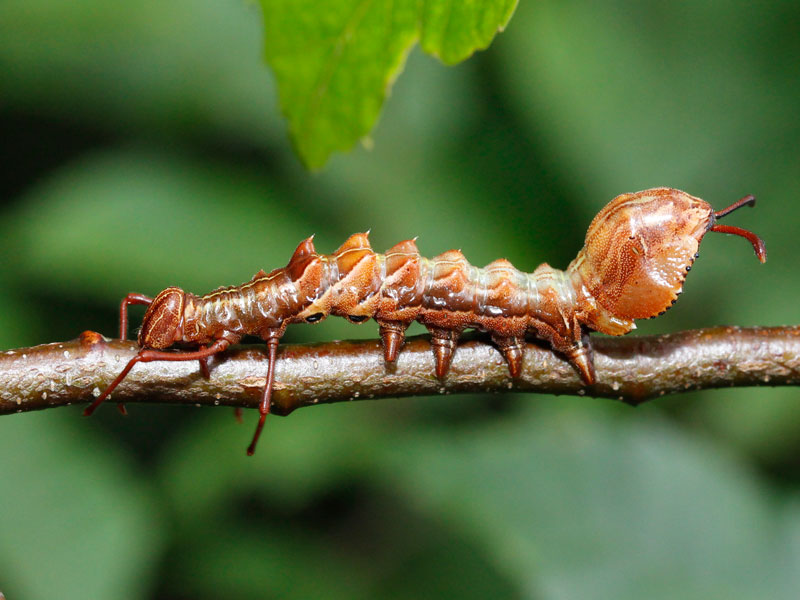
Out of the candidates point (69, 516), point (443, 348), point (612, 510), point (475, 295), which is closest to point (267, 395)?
point (443, 348)

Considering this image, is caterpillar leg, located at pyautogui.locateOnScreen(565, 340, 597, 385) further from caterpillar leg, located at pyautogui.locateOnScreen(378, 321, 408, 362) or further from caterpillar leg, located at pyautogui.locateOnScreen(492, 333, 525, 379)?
caterpillar leg, located at pyautogui.locateOnScreen(378, 321, 408, 362)

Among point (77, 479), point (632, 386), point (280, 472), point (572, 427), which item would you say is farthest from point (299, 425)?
point (632, 386)

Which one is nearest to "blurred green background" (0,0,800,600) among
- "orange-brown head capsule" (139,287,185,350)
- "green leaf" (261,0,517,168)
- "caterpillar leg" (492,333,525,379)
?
"caterpillar leg" (492,333,525,379)

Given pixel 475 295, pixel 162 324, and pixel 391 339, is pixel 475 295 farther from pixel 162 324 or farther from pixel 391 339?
pixel 162 324

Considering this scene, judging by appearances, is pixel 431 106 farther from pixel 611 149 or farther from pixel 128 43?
pixel 128 43

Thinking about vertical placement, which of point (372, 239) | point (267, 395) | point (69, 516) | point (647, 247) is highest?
point (372, 239)
